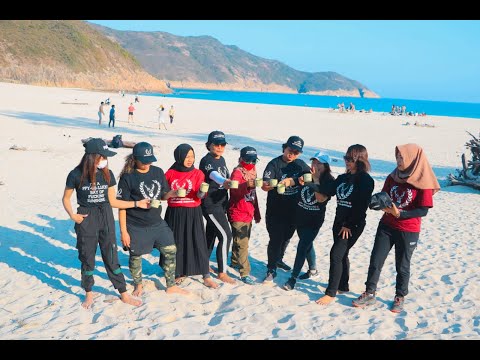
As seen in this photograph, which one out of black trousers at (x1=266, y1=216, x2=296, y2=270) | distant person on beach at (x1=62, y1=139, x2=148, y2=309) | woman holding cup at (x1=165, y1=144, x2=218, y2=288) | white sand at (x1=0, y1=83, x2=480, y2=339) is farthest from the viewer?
black trousers at (x1=266, y1=216, x2=296, y2=270)

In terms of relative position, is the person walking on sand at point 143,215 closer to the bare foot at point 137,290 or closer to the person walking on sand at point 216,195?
the bare foot at point 137,290

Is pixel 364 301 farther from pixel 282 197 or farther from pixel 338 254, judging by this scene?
pixel 282 197

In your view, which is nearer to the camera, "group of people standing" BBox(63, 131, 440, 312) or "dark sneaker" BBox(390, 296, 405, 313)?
"group of people standing" BBox(63, 131, 440, 312)

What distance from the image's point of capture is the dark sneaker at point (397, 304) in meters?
5.19

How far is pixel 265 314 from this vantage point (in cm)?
502

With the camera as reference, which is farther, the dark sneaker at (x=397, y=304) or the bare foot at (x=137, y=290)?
the bare foot at (x=137, y=290)

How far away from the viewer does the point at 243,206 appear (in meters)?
5.77

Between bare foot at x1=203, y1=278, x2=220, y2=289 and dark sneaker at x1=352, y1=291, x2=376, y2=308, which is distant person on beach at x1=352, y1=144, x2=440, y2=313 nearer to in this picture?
dark sneaker at x1=352, y1=291, x2=376, y2=308

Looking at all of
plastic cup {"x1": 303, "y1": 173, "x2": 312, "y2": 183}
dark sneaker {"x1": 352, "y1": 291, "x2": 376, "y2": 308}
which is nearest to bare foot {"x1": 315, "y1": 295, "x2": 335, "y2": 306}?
dark sneaker {"x1": 352, "y1": 291, "x2": 376, "y2": 308}

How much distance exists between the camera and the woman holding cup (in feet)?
17.7

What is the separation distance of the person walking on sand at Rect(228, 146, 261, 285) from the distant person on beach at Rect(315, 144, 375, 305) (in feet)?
2.93

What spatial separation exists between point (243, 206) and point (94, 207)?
5.95 ft

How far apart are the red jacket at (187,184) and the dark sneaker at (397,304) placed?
255 centimetres

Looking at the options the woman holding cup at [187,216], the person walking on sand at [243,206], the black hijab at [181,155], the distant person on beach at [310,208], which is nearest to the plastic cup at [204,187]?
the woman holding cup at [187,216]
